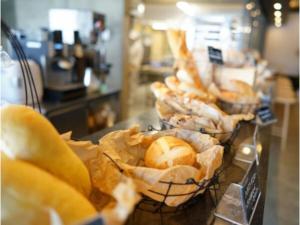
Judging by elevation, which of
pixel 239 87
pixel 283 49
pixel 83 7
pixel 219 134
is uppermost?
pixel 83 7

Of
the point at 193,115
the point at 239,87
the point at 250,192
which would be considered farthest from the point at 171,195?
the point at 239,87

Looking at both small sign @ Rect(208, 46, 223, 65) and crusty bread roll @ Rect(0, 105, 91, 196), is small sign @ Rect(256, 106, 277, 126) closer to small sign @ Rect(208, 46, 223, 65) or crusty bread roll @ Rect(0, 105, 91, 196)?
small sign @ Rect(208, 46, 223, 65)

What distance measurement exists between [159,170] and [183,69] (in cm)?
81

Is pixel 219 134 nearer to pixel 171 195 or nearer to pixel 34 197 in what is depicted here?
pixel 171 195

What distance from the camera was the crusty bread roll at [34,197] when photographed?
379mm

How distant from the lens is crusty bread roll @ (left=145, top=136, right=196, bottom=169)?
644mm

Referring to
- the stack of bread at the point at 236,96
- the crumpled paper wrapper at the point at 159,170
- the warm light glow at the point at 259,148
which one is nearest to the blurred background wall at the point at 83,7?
the stack of bread at the point at 236,96

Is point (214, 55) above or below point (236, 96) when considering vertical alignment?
above

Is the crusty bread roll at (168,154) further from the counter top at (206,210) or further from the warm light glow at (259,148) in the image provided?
the warm light glow at (259,148)

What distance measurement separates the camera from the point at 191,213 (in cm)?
66

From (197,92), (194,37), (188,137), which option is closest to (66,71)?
(194,37)

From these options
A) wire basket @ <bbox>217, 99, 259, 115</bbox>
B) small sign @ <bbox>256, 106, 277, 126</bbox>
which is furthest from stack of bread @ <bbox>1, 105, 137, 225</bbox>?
small sign @ <bbox>256, 106, 277, 126</bbox>

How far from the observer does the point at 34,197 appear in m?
0.38

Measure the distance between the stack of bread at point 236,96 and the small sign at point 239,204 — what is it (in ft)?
1.84
